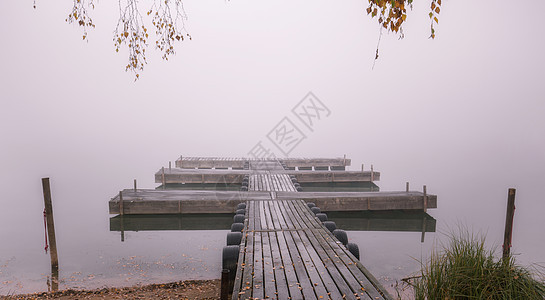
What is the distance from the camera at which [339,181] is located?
24.5 m

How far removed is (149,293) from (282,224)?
13.9 feet

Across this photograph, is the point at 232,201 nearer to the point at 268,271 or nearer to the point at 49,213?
the point at 49,213

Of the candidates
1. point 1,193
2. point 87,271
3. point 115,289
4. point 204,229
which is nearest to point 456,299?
point 115,289

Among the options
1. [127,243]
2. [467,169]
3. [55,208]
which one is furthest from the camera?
[467,169]

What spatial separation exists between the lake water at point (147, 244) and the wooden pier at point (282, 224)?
1.06 metres

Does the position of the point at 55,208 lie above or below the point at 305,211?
below

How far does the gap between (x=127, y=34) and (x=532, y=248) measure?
16.8 m

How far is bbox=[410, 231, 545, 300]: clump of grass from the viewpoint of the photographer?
16.4 ft

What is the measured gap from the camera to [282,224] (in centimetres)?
1056

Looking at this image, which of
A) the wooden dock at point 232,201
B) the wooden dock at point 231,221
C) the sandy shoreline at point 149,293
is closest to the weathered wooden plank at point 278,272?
the sandy shoreline at point 149,293

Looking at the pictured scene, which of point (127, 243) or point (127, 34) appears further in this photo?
point (127, 243)

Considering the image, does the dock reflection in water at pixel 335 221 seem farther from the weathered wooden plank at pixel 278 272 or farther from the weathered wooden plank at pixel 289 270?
the weathered wooden plank at pixel 278 272

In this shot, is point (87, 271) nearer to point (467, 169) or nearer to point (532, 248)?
point (532, 248)

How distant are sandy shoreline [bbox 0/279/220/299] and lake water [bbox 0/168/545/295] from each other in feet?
3.21
